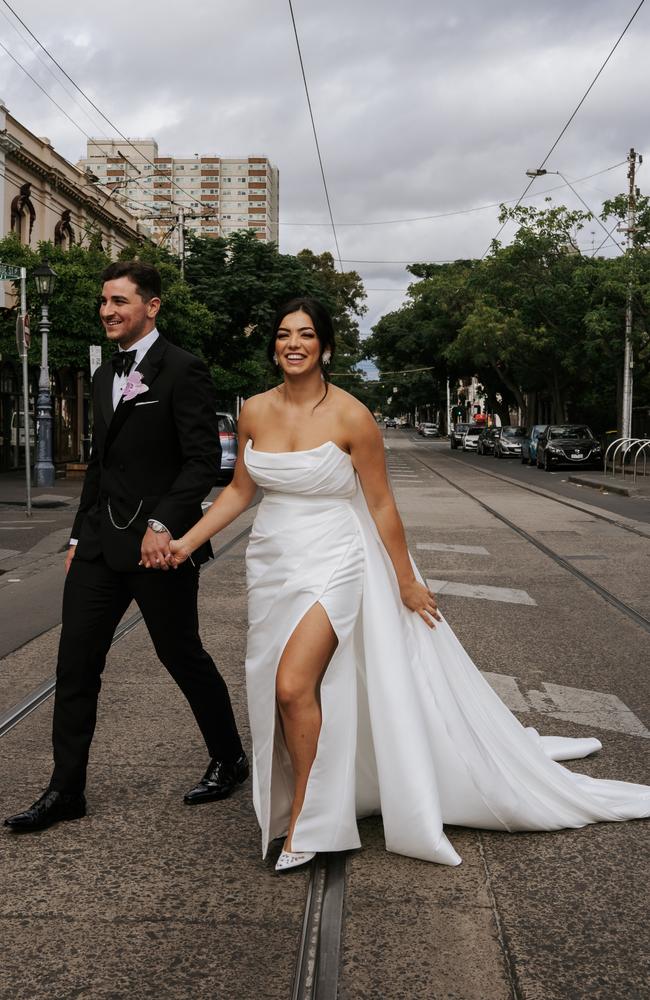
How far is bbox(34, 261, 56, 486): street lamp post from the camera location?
21656 millimetres

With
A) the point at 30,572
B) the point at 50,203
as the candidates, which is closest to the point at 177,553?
the point at 30,572

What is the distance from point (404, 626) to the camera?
3779 millimetres

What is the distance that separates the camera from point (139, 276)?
13.2 feet

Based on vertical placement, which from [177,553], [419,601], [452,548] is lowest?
[452,548]

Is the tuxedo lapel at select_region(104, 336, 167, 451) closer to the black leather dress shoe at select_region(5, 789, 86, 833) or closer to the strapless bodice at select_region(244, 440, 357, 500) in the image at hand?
the strapless bodice at select_region(244, 440, 357, 500)

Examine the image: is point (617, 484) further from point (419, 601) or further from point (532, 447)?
point (419, 601)

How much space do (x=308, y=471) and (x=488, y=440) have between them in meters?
50.7

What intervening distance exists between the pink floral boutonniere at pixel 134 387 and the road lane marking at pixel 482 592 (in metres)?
5.62

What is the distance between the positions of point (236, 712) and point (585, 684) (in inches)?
74.3

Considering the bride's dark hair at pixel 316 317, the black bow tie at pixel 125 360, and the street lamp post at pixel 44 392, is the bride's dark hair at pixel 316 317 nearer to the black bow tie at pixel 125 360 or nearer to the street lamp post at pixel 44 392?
the black bow tie at pixel 125 360

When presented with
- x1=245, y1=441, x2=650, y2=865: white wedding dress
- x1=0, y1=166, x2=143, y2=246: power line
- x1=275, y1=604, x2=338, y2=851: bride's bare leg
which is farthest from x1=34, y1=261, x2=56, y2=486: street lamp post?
x1=275, y1=604, x2=338, y2=851: bride's bare leg

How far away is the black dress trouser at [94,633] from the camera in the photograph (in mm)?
4047

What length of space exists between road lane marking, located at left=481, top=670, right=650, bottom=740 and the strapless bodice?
2.31 m

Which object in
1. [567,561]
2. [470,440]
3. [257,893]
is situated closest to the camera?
[257,893]
